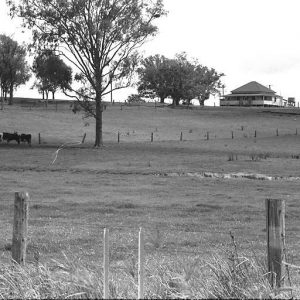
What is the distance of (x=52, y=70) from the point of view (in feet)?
207

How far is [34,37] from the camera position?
62.4 meters

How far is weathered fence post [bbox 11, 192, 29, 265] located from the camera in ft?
30.8

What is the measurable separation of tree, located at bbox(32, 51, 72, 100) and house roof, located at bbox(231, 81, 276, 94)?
128m

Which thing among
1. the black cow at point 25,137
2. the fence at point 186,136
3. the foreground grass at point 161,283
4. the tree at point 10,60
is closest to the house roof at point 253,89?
the tree at point 10,60

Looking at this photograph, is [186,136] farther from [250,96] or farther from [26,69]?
[250,96]

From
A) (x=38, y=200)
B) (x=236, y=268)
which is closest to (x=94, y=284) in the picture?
(x=236, y=268)

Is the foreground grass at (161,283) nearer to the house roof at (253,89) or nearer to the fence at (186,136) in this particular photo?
the fence at (186,136)

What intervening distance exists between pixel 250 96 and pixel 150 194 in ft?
528

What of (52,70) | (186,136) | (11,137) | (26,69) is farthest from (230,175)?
(26,69)

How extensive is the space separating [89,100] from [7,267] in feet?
185

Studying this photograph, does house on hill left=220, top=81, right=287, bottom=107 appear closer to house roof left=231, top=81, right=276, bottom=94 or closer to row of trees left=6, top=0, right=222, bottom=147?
house roof left=231, top=81, right=276, bottom=94

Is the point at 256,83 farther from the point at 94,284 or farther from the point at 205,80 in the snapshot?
the point at 94,284

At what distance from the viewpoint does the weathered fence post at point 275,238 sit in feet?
26.9

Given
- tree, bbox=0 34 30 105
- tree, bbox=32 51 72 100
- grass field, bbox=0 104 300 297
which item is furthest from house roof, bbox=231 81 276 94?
tree, bbox=32 51 72 100
